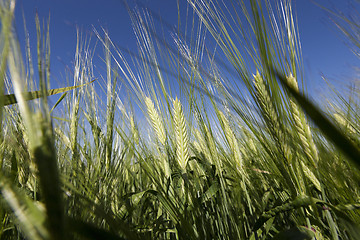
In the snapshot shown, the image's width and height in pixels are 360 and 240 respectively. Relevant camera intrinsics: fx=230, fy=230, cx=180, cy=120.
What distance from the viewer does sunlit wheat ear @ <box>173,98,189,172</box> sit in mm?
897

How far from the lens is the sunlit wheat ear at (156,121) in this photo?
1026 millimetres

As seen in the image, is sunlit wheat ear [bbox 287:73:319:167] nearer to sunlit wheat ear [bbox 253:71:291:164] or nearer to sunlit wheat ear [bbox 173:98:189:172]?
sunlit wheat ear [bbox 253:71:291:164]

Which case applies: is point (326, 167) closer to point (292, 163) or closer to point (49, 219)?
point (292, 163)

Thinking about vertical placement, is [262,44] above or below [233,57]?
below

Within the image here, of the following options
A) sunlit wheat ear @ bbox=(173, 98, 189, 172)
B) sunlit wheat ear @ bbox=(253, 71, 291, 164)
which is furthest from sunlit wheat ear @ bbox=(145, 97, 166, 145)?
sunlit wheat ear @ bbox=(253, 71, 291, 164)

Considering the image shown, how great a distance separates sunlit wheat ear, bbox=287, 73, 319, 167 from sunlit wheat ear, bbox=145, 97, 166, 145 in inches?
21.4

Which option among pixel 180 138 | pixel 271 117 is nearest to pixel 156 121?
pixel 180 138

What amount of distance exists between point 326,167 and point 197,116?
538mm

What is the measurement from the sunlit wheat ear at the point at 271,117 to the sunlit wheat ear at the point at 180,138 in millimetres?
363

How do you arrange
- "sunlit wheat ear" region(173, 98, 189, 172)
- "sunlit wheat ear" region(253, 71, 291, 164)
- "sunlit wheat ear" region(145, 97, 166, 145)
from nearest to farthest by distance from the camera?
1. "sunlit wheat ear" region(253, 71, 291, 164)
2. "sunlit wheat ear" region(173, 98, 189, 172)
3. "sunlit wheat ear" region(145, 97, 166, 145)

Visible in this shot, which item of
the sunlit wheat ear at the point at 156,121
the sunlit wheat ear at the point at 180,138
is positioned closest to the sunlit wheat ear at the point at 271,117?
the sunlit wheat ear at the point at 180,138

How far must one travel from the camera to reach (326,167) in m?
0.66

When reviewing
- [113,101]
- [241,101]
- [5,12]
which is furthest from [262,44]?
[113,101]

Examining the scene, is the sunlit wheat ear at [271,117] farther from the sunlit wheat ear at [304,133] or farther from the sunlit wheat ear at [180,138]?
the sunlit wheat ear at [180,138]
